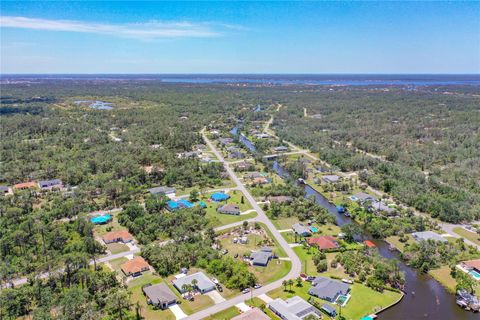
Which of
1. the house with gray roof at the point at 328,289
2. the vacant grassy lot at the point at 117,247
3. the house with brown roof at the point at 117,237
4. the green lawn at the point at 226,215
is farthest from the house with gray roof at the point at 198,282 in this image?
the green lawn at the point at 226,215

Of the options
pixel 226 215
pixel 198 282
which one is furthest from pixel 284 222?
pixel 198 282

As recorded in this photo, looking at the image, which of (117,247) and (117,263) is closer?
(117,263)

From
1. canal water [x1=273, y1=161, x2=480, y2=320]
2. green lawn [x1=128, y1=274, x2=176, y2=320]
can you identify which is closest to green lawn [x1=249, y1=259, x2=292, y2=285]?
green lawn [x1=128, y1=274, x2=176, y2=320]

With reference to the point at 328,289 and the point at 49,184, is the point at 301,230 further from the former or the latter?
the point at 49,184

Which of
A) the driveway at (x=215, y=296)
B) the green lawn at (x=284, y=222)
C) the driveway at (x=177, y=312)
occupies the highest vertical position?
the driveway at (x=215, y=296)

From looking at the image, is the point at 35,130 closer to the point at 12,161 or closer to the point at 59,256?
the point at 12,161

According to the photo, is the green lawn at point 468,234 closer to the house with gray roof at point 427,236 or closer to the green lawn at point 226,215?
the house with gray roof at point 427,236
